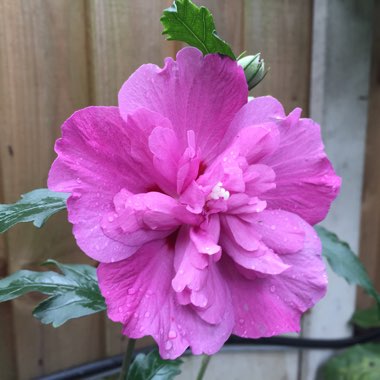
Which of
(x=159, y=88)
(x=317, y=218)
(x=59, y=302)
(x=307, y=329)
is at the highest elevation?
(x=159, y=88)

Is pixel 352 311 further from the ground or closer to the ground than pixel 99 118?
closer to the ground

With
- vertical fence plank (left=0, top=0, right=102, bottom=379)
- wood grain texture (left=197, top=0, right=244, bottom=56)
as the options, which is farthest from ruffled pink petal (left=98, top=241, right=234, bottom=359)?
wood grain texture (left=197, top=0, right=244, bottom=56)

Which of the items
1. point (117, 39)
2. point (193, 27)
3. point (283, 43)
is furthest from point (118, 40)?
point (193, 27)

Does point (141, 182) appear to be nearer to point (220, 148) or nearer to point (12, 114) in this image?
point (220, 148)

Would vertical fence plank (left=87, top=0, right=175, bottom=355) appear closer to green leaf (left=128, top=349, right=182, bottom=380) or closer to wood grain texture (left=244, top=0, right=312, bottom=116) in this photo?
wood grain texture (left=244, top=0, right=312, bottom=116)

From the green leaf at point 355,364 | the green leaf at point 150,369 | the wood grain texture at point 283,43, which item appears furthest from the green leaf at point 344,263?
the green leaf at point 355,364

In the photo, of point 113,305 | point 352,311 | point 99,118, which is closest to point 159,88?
point 99,118

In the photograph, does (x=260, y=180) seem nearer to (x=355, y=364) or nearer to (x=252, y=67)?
(x=252, y=67)
